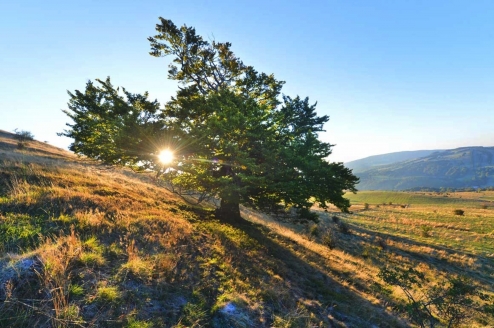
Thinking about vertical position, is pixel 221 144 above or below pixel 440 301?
above

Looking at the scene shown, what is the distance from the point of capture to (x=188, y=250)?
8719mm

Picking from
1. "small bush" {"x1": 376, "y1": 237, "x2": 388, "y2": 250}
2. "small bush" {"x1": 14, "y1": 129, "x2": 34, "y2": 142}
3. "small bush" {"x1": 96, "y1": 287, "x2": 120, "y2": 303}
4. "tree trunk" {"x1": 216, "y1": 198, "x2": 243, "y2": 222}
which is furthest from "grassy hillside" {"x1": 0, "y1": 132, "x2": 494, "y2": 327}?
"small bush" {"x1": 14, "y1": 129, "x2": 34, "y2": 142}

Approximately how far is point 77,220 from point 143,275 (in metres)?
3.63

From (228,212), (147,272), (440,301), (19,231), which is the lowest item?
(440,301)

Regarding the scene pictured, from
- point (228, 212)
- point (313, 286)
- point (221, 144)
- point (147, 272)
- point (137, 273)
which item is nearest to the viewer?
point (137, 273)

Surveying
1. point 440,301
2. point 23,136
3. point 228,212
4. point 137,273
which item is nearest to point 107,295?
point 137,273

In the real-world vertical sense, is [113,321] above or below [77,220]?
below

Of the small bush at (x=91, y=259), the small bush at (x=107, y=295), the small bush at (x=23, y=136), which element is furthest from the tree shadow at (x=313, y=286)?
the small bush at (x=23, y=136)

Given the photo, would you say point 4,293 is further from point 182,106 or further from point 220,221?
point 182,106

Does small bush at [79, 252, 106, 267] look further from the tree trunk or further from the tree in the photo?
the tree trunk

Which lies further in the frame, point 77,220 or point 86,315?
point 77,220

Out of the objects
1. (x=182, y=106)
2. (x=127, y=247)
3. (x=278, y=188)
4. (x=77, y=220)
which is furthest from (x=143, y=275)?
(x=182, y=106)

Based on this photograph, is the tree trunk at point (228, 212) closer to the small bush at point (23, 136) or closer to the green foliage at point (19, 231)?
the green foliage at point (19, 231)

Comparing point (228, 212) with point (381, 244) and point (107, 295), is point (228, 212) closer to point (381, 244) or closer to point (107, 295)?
point (107, 295)
